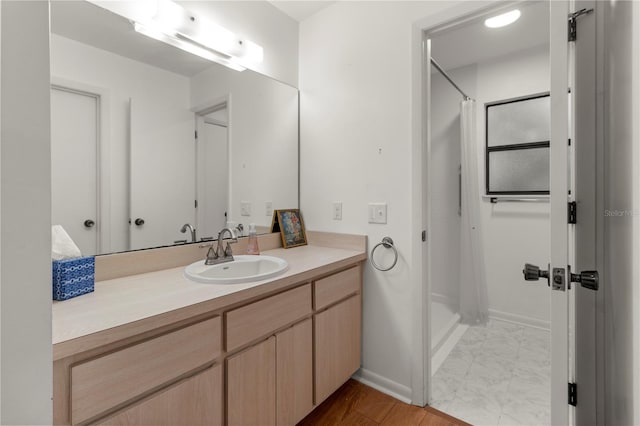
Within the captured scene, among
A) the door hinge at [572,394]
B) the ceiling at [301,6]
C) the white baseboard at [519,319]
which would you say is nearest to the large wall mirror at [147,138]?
the ceiling at [301,6]

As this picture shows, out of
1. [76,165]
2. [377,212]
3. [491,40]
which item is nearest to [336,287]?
[377,212]

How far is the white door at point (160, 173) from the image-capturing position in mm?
1463

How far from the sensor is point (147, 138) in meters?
1.51

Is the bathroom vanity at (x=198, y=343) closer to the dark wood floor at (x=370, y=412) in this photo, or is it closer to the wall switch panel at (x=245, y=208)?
the dark wood floor at (x=370, y=412)

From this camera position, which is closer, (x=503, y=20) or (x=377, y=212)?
(x=377, y=212)

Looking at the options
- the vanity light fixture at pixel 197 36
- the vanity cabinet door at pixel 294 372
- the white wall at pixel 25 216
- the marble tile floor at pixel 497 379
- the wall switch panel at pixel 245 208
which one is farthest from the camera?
the wall switch panel at pixel 245 208

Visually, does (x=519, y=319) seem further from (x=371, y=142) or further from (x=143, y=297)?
(x=143, y=297)

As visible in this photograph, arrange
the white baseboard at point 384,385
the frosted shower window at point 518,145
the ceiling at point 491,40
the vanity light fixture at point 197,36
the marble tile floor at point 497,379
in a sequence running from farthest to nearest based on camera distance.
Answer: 1. the frosted shower window at point 518,145
2. the ceiling at point 491,40
3. the white baseboard at point 384,385
4. the marble tile floor at point 497,379
5. the vanity light fixture at point 197,36

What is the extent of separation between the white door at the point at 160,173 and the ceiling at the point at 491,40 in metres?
1.89

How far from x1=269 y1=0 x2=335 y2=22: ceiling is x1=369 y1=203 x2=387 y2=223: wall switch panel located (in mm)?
1392

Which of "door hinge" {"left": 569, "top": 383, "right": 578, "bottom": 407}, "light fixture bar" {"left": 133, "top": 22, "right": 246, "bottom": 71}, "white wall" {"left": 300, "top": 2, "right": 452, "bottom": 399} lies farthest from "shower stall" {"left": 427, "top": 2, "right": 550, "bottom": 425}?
"light fixture bar" {"left": 133, "top": 22, "right": 246, "bottom": 71}

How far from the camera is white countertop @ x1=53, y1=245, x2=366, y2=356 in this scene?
836 mm

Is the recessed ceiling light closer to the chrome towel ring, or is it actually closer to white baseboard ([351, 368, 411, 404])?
the chrome towel ring

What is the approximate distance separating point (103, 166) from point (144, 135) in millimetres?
A: 241
